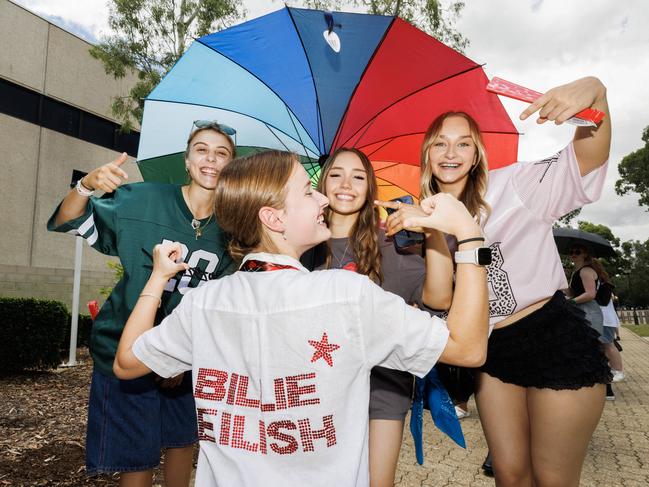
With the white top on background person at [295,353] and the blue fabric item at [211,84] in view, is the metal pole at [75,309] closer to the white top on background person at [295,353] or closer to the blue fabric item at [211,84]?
the blue fabric item at [211,84]

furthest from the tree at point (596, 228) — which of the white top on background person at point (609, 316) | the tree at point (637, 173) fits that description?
the white top on background person at point (609, 316)

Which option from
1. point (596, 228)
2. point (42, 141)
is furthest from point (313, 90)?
point (596, 228)

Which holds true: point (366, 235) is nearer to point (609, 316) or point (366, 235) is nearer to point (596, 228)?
point (609, 316)

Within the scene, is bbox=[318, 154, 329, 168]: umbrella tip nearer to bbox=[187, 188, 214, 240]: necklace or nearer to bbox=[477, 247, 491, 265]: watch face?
bbox=[187, 188, 214, 240]: necklace

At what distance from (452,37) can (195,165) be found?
13.4 metres

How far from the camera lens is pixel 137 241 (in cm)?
246

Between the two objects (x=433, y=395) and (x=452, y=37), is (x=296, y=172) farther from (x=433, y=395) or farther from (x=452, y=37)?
(x=452, y=37)

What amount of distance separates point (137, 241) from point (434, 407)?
1.67 m

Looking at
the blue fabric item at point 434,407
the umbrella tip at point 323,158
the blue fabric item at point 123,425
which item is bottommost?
the blue fabric item at point 123,425

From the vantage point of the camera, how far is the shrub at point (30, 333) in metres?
8.98

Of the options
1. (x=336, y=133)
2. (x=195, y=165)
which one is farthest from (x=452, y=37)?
(x=195, y=165)

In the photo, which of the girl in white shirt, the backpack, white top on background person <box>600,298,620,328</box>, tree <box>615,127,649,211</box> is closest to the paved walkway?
white top on background person <box>600,298,620,328</box>

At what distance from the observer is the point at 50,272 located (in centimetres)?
1479

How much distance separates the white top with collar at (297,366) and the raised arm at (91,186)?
44.8 inches
